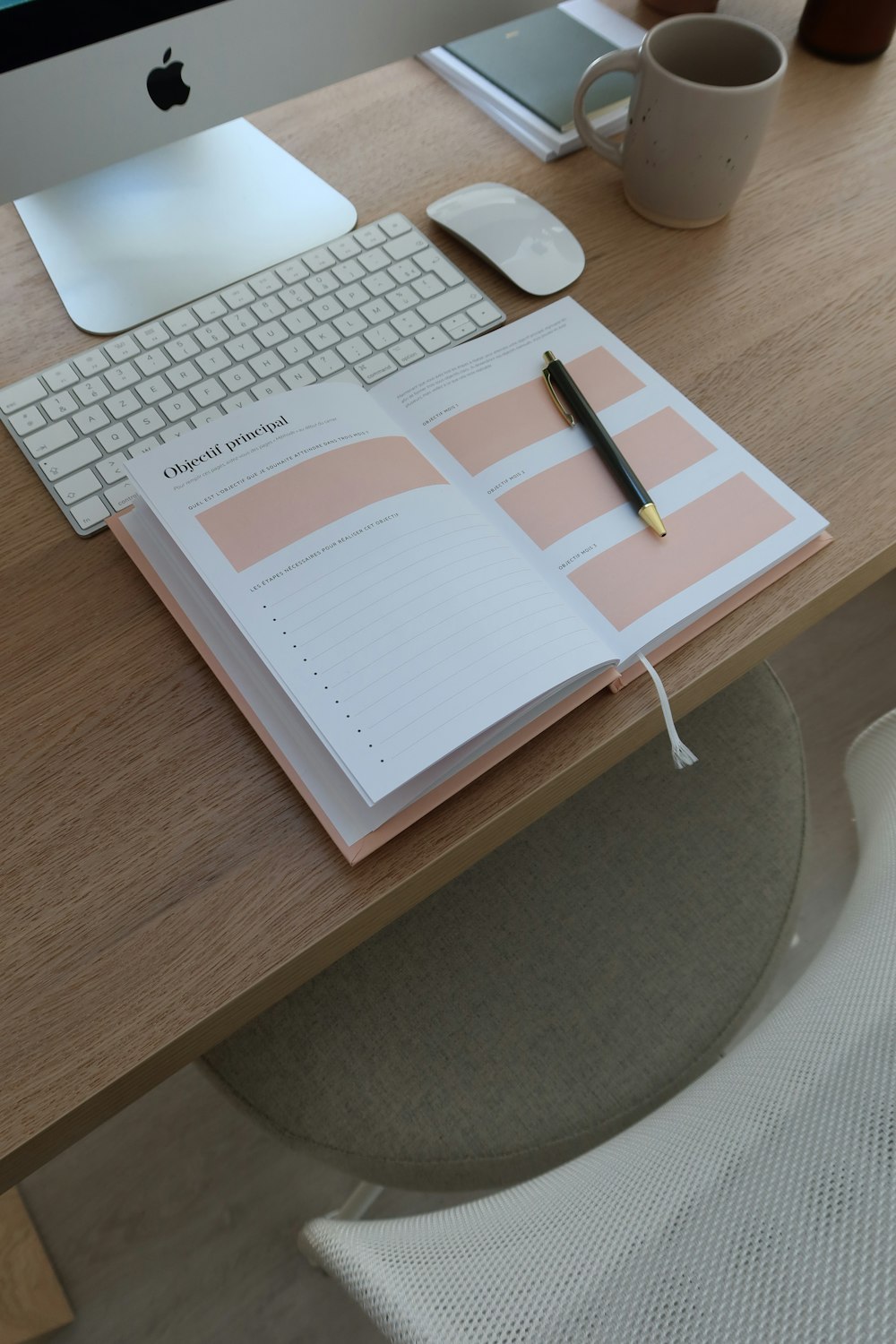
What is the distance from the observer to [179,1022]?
1.33 feet

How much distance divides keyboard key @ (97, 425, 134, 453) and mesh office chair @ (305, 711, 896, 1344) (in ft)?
1.41

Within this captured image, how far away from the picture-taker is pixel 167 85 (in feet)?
1.95

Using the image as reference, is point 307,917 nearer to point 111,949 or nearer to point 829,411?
point 111,949

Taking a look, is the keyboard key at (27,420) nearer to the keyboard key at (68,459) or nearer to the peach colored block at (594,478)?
the keyboard key at (68,459)

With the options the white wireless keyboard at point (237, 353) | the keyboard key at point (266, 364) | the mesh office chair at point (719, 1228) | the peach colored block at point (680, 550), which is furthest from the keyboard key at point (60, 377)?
the mesh office chair at point (719, 1228)

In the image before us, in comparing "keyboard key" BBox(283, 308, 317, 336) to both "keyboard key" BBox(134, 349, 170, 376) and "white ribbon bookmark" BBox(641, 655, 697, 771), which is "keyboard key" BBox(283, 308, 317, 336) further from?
"white ribbon bookmark" BBox(641, 655, 697, 771)

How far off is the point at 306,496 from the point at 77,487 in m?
0.15

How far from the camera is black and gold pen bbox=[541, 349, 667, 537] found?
53cm

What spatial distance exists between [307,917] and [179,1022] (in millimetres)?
69

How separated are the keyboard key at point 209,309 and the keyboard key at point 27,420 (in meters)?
0.12

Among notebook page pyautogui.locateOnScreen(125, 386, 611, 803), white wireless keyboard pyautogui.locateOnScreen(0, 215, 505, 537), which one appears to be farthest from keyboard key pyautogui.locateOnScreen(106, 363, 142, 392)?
notebook page pyautogui.locateOnScreen(125, 386, 611, 803)

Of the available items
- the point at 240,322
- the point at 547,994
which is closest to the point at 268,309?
the point at 240,322

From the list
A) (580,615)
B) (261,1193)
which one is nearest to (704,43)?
(580,615)

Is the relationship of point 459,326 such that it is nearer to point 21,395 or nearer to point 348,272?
point 348,272
